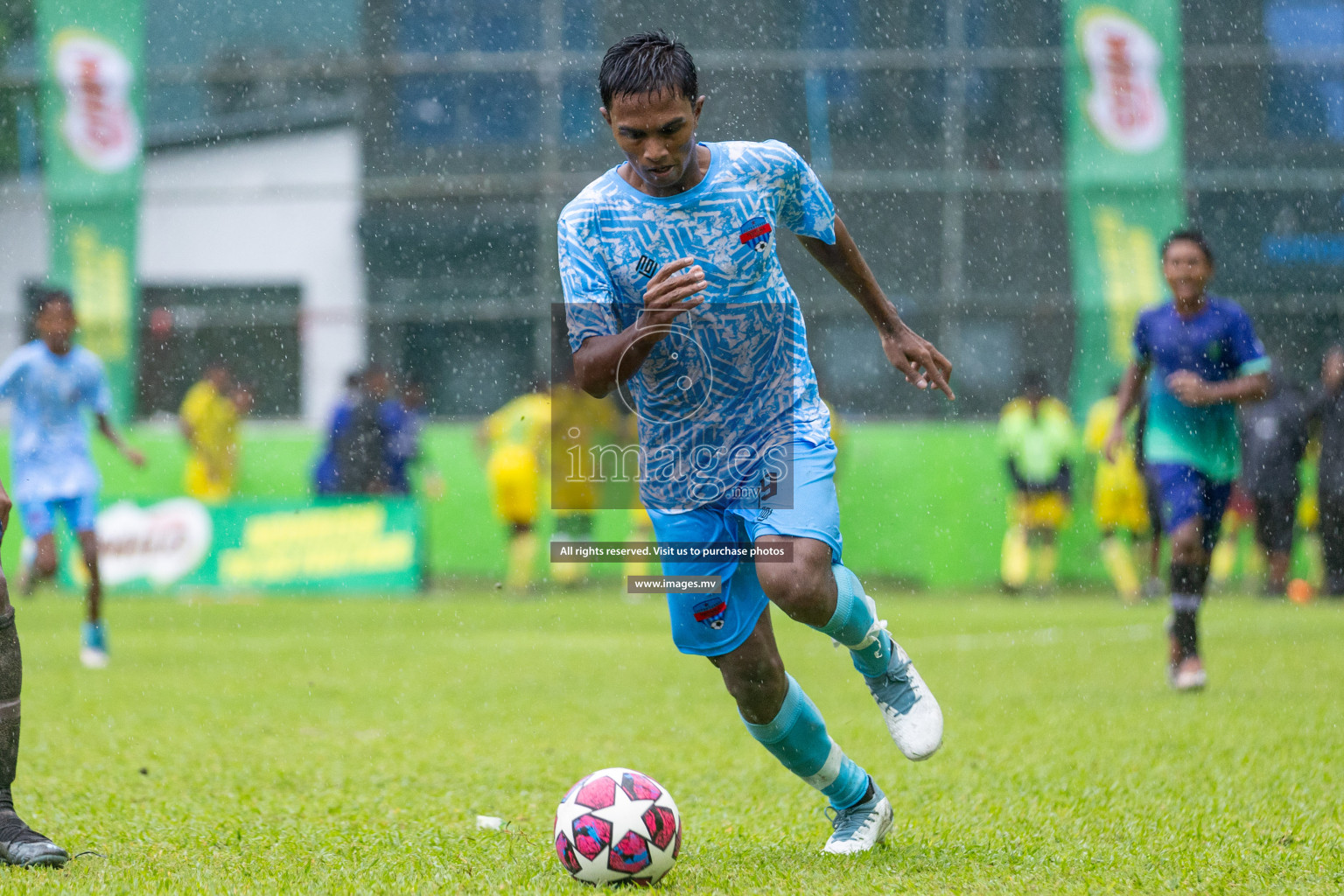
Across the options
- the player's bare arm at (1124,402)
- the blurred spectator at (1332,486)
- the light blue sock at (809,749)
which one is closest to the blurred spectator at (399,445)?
the blurred spectator at (1332,486)

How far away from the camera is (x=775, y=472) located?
3.90m

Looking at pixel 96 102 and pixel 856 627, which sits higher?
pixel 96 102

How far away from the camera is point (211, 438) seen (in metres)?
15.8

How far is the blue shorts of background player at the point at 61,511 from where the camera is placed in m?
9.02

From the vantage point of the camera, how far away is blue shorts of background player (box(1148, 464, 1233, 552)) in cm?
714

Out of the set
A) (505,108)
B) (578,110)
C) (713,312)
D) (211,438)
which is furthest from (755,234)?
(505,108)

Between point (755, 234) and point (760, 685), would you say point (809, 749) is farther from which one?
point (755, 234)

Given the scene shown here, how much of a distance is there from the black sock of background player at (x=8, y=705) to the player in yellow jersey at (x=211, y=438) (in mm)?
11954

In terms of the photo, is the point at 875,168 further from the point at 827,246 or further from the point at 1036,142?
the point at 827,246

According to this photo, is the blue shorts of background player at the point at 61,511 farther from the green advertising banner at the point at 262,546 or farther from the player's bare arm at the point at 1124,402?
the player's bare arm at the point at 1124,402

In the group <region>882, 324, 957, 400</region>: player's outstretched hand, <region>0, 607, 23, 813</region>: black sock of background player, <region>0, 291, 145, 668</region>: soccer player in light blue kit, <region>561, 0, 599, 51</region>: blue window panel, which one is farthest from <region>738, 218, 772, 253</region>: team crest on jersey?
<region>561, 0, 599, 51</region>: blue window panel

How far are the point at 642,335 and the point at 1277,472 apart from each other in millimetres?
A: 12245

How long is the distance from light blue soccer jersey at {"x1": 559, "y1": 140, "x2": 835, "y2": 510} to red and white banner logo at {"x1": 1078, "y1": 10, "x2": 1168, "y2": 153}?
12651 millimetres

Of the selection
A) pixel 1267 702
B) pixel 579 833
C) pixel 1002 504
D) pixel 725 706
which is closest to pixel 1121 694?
pixel 1267 702
